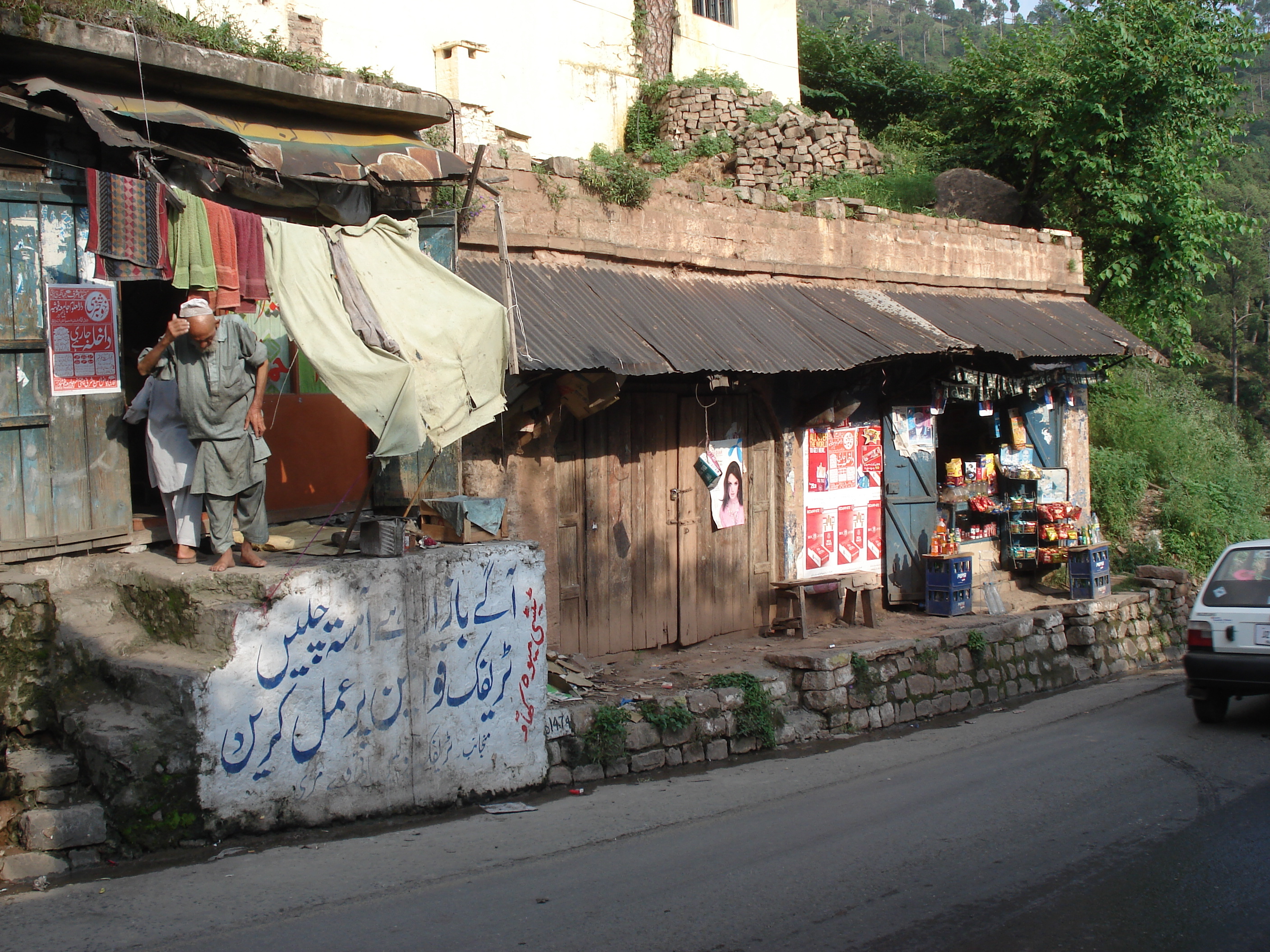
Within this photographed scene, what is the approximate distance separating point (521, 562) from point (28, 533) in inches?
118

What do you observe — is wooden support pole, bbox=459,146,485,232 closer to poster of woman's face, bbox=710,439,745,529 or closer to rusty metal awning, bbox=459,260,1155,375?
rusty metal awning, bbox=459,260,1155,375

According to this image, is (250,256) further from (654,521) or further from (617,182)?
(654,521)

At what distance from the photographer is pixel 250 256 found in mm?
6309

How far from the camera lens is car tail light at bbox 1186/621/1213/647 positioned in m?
8.34

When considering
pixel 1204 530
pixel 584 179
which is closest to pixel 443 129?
pixel 584 179

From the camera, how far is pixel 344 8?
14945 mm

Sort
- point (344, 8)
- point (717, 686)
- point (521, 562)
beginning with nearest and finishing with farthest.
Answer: point (521, 562) < point (717, 686) < point (344, 8)

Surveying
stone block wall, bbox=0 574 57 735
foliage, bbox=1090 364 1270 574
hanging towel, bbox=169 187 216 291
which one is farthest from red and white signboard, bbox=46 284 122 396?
foliage, bbox=1090 364 1270 574

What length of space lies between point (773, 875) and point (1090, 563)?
8.79m

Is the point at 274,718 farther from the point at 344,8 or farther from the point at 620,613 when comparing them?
the point at 344,8

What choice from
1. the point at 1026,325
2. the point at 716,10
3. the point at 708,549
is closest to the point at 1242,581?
the point at 708,549

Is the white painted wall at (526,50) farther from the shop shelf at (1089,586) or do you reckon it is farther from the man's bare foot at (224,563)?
the shop shelf at (1089,586)

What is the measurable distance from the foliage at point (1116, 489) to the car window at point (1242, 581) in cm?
706

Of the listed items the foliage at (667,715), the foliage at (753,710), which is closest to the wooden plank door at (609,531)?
the foliage at (753,710)
